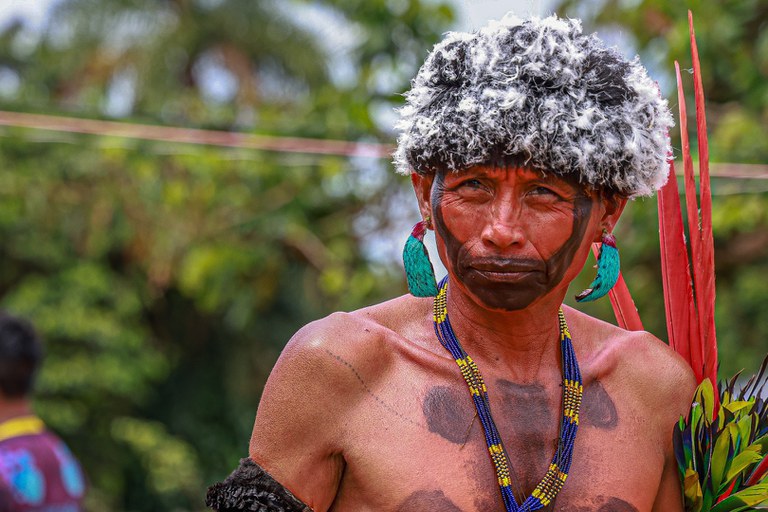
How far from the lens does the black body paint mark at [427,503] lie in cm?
236

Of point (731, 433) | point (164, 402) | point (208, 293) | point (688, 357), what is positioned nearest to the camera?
point (731, 433)

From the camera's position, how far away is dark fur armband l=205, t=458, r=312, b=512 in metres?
2.31

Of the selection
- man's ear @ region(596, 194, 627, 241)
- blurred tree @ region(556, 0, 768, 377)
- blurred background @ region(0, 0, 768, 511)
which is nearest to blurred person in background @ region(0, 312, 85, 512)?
blurred background @ region(0, 0, 768, 511)

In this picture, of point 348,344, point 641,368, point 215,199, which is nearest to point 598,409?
point 641,368

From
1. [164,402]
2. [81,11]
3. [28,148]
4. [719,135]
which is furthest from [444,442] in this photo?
[81,11]

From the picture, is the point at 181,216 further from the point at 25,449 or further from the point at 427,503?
the point at 427,503

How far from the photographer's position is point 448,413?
97.1 inches

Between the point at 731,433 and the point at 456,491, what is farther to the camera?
the point at 731,433

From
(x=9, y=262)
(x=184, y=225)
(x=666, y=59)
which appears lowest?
(x=9, y=262)

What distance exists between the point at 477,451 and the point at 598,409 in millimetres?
319

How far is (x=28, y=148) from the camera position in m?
13.4

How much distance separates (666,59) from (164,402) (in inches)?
376

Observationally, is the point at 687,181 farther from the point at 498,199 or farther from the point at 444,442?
the point at 444,442

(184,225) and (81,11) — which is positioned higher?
(81,11)
